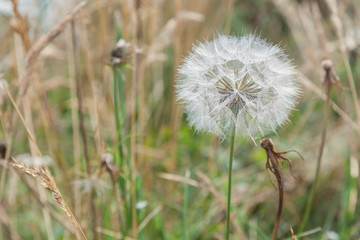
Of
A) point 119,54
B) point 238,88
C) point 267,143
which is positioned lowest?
point 267,143

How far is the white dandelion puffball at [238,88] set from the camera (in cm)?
105

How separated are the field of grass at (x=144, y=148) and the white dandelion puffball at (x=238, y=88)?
0.30ft

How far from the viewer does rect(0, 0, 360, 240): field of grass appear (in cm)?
150

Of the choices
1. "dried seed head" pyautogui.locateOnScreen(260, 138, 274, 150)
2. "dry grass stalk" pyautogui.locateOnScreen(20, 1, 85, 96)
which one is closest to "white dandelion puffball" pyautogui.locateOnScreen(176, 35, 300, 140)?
"dried seed head" pyautogui.locateOnScreen(260, 138, 274, 150)

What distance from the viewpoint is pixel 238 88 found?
108cm

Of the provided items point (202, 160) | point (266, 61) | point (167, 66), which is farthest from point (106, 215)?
point (167, 66)

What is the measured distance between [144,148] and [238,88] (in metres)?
1.43

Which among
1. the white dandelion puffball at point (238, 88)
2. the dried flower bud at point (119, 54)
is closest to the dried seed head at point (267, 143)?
the white dandelion puffball at point (238, 88)

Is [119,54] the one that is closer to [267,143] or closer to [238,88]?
[238,88]

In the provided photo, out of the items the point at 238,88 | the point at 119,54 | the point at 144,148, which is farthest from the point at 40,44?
the point at 144,148

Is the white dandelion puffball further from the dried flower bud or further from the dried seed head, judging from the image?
the dried flower bud

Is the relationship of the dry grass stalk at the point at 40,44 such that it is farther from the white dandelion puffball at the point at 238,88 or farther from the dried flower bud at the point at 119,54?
the white dandelion puffball at the point at 238,88

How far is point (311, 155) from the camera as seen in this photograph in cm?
262

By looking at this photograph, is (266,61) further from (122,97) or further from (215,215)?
(215,215)
